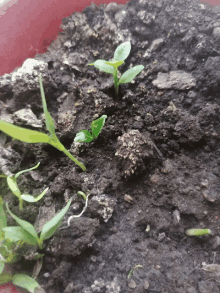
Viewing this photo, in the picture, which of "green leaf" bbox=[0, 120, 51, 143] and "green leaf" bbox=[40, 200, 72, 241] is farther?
"green leaf" bbox=[40, 200, 72, 241]

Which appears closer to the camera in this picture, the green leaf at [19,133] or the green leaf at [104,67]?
the green leaf at [19,133]

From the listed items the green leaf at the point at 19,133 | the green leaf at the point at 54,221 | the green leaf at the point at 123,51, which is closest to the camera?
the green leaf at the point at 19,133

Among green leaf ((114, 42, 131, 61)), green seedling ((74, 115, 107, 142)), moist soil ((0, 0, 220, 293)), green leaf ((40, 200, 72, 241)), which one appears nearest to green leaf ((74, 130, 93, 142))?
green seedling ((74, 115, 107, 142))

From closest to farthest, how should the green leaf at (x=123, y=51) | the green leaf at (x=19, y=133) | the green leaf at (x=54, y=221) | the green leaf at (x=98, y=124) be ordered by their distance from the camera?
1. the green leaf at (x=19, y=133)
2. the green leaf at (x=54, y=221)
3. the green leaf at (x=98, y=124)
4. the green leaf at (x=123, y=51)

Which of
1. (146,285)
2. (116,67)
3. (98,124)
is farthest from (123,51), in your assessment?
(146,285)

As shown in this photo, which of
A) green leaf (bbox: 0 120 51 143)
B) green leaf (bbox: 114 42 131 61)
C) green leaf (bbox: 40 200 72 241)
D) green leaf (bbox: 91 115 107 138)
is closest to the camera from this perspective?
green leaf (bbox: 0 120 51 143)

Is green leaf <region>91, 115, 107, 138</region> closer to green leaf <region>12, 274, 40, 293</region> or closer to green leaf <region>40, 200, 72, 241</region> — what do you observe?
green leaf <region>40, 200, 72, 241</region>

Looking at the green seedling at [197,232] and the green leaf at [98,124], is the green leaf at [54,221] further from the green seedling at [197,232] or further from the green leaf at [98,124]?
the green seedling at [197,232]

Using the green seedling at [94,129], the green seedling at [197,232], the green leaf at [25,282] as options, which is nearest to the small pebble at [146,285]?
the green seedling at [197,232]
